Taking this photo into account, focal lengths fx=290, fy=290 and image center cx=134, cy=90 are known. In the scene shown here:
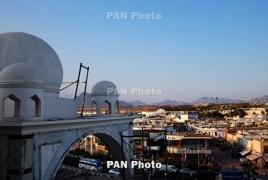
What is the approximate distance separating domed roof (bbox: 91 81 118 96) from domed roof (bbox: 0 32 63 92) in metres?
3.43

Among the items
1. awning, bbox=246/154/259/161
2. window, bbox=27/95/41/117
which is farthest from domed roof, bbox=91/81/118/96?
awning, bbox=246/154/259/161

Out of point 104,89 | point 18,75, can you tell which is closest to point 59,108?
point 18,75

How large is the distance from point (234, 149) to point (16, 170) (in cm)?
3522

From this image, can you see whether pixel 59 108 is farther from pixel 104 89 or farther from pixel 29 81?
pixel 104 89

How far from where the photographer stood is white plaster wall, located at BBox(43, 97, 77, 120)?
386 inches

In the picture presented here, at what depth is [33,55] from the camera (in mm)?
9828

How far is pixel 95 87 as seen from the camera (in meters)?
14.5

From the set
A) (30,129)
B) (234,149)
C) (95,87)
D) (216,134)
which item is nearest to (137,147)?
(234,149)

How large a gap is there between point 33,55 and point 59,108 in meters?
2.11

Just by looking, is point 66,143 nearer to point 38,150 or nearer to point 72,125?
point 72,125

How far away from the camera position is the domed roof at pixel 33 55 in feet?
31.2

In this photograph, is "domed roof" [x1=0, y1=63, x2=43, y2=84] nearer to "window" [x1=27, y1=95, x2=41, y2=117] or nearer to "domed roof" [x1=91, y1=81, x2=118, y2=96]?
"window" [x1=27, y1=95, x2=41, y2=117]

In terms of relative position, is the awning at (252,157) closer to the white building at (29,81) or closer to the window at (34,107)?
the white building at (29,81)

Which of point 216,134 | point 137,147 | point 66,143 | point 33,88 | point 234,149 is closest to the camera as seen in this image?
point 33,88
